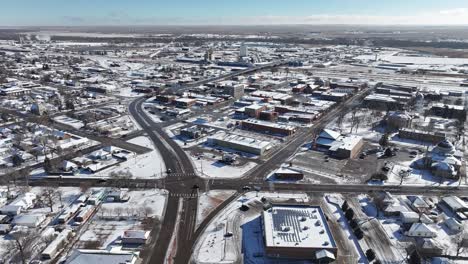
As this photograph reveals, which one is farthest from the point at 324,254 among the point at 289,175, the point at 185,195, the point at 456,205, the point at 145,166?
the point at 145,166

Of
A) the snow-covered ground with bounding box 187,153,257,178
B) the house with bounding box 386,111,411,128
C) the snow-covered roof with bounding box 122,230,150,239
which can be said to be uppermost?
the house with bounding box 386,111,411,128

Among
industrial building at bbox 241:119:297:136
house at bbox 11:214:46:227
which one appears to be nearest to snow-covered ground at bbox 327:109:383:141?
industrial building at bbox 241:119:297:136

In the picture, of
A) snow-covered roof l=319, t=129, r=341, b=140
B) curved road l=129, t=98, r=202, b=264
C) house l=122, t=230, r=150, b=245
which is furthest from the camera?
snow-covered roof l=319, t=129, r=341, b=140

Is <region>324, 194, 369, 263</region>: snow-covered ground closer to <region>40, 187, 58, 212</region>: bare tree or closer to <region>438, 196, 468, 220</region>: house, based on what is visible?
<region>438, 196, 468, 220</region>: house

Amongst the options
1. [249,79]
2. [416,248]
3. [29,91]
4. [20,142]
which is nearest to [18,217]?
[20,142]

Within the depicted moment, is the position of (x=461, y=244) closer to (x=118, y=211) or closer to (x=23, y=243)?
(x=118, y=211)

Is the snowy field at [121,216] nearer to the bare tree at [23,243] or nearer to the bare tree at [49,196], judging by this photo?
the bare tree at [23,243]

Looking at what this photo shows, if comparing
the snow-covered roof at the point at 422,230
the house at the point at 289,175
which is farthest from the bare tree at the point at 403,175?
the house at the point at 289,175
